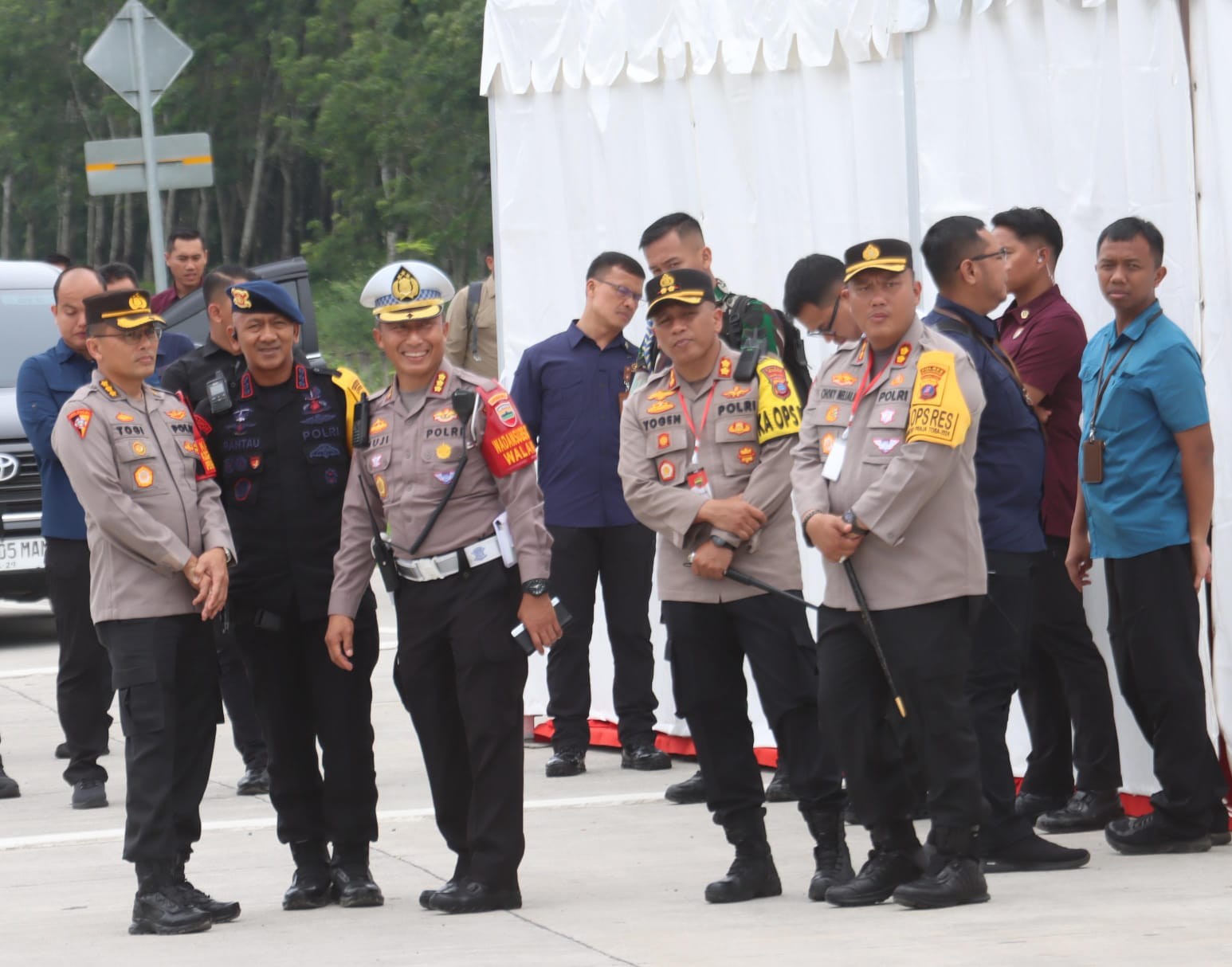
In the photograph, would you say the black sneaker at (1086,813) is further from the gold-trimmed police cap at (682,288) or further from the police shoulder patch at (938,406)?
the gold-trimmed police cap at (682,288)

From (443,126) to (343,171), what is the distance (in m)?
3.71

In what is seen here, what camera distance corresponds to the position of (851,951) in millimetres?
5121

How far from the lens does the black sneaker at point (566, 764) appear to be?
27.9ft

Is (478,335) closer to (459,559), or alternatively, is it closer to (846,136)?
(846,136)

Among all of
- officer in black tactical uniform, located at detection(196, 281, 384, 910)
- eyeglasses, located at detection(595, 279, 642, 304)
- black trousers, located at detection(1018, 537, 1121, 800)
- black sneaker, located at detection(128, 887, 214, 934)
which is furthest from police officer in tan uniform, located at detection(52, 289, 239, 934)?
black trousers, located at detection(1018, 537, 1121, 800)

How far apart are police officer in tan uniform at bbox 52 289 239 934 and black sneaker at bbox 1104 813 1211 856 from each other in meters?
2.84

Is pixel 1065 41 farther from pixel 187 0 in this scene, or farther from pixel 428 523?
pixel 187 0

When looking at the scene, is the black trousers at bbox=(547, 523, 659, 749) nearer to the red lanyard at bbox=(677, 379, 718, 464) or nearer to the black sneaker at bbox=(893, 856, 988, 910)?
the red lanyard at bbox=(677, 379, 718, 464)

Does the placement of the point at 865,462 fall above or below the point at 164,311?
below

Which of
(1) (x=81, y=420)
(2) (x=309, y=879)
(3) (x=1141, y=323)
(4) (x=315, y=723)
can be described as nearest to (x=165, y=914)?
(2) (x=309, y=879)

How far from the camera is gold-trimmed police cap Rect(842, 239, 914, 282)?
5.62 meters

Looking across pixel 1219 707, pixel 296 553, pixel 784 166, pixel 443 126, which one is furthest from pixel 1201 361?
pixel 443 126

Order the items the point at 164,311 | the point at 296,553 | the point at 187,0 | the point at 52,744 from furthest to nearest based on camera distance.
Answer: the point at 187,0 < the point at 164,311 < the point at 52,744 < the point at 296,553

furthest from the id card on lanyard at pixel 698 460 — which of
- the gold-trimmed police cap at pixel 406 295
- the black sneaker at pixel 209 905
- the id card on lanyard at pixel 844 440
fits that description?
the black sneaker at pixel 209 905
